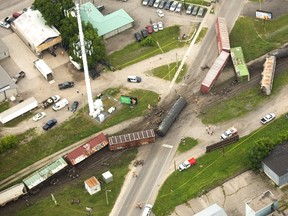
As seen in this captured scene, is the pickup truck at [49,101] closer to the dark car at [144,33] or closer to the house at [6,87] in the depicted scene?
the house at [6,87]

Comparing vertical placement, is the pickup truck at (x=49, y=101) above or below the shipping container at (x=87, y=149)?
above

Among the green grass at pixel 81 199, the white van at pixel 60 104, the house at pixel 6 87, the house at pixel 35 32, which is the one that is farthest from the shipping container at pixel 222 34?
the house at pixel 6 87

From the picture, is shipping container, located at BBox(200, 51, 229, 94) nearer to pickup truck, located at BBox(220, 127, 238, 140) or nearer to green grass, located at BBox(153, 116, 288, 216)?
pickup truck, located at BBox(220, 127, 238, 140)

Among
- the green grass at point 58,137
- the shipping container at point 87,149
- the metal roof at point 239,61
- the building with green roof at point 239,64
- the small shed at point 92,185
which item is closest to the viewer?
the small shed at point 92,185

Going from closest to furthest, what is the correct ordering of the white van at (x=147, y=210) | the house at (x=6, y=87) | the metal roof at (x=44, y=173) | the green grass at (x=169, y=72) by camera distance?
the white van at (x=147, y=210) → the metal roof at (x=44, y=173) → the house at (x=6, y=87) → the green grass at (x=169, y=72)

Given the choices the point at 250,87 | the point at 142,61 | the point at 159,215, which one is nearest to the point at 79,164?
the point at 159,215

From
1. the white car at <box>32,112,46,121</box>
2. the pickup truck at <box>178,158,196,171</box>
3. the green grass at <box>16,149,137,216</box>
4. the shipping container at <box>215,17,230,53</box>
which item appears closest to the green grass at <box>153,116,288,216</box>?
the pickup truck at <box>178,158,196,171</box>

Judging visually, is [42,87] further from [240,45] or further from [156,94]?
[240,45]
